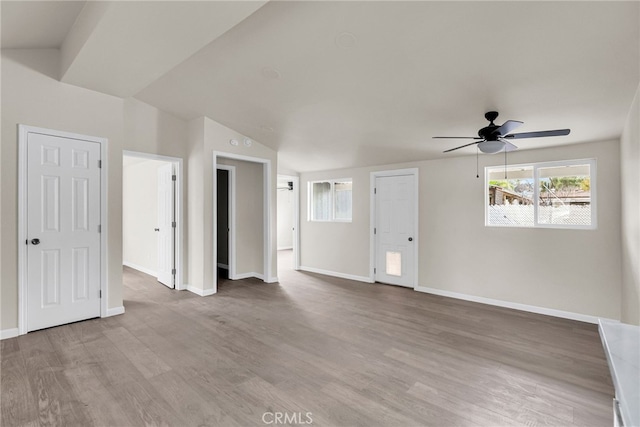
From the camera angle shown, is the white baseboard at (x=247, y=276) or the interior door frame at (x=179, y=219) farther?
the white baseboard at (x=247, y=276)

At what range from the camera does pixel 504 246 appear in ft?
14.8

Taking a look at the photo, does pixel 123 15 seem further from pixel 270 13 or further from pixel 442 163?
pixel 442 163

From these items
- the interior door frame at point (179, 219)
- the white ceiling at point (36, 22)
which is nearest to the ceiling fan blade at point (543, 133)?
the white ceiling at point (36, 22)

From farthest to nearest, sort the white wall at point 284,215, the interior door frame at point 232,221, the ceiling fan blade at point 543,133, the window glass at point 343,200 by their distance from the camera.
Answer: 1. the white wall at point 284,215
2. the window glass at point 343,200
3. the interior door frame at point 232,221
4. the ceiling fan blade at point 543,133

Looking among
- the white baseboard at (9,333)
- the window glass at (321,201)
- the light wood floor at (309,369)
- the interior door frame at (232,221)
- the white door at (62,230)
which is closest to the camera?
the light wood floor at (309,369)

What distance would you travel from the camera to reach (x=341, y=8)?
2.32 m

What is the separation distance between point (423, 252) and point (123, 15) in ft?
16.0

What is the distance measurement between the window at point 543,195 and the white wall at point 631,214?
0.42 m

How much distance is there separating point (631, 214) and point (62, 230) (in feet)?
19.2

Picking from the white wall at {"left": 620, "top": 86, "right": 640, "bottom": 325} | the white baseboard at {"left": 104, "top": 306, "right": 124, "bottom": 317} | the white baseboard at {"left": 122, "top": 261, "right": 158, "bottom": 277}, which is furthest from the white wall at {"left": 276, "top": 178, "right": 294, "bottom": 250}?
the white wall at {"left": 620, "top": 86, "right": 640, "bottom": 325}

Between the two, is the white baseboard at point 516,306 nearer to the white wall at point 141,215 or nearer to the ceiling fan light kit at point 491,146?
the ceiling fan light kit at point 491,146

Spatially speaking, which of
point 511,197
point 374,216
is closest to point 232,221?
point 374,216

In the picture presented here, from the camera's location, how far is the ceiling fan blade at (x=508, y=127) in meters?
2.83

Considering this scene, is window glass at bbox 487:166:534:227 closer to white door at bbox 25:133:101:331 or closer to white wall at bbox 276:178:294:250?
white door at bbox 25:133:101:331
